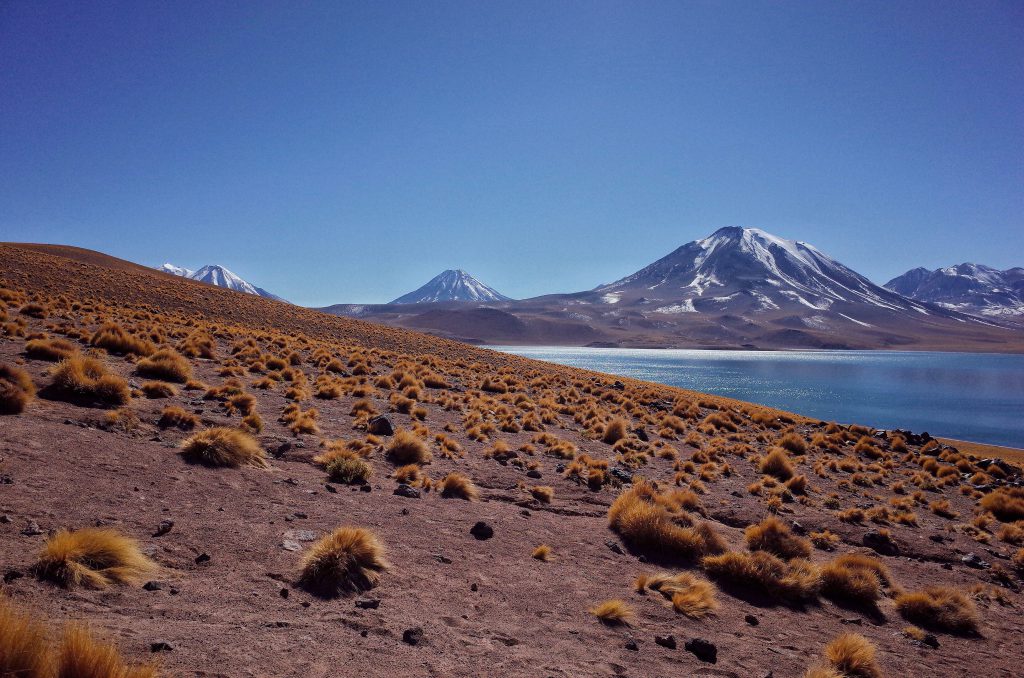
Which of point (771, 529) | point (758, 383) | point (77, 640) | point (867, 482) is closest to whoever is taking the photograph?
point (77, 640)

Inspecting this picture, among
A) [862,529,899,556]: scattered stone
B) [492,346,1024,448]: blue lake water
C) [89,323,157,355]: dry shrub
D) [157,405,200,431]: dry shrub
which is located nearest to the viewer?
[157,405,200,431]: dry shrub

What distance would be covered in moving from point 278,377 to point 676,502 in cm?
1286

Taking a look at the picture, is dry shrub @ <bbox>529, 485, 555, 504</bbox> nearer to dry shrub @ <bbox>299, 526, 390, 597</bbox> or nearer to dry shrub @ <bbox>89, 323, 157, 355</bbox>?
dry shrub @ <bbox>299, 526, 390, 597</bbox>

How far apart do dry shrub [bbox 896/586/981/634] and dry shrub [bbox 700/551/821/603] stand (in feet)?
4.16

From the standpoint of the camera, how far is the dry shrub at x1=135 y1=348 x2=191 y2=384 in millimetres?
12109

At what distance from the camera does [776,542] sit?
8875 millimetres

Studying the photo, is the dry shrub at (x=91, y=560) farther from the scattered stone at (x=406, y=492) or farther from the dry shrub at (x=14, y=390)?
the dry shrub at (x=14, y=390)

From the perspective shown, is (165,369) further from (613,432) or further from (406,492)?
(613,432)

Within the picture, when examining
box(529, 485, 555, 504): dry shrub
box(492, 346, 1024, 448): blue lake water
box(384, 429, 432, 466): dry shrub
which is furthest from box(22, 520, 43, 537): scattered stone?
box(492, 346, 1024, 448): blue lake water

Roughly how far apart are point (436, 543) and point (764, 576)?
486 cm

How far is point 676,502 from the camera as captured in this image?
1031 centimetres

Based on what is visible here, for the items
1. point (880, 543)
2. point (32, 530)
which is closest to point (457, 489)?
point (32, 530)

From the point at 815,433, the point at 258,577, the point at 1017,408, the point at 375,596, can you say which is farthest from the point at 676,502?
the point at 1017,408

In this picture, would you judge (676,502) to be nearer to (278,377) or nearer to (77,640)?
(77,640)
